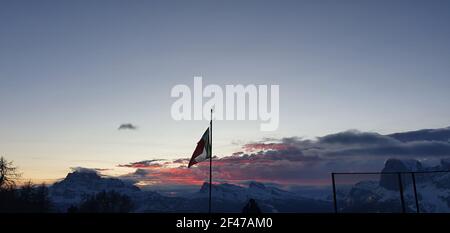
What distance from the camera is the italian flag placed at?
22734mm

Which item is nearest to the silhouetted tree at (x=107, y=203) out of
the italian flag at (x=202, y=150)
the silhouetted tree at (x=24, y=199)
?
the silhouetted tree at (x=24, y=199)

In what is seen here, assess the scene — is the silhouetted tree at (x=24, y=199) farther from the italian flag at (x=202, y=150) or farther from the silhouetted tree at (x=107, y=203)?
the italian flag at (x=202, y=150)

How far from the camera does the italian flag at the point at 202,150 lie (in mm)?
22734
